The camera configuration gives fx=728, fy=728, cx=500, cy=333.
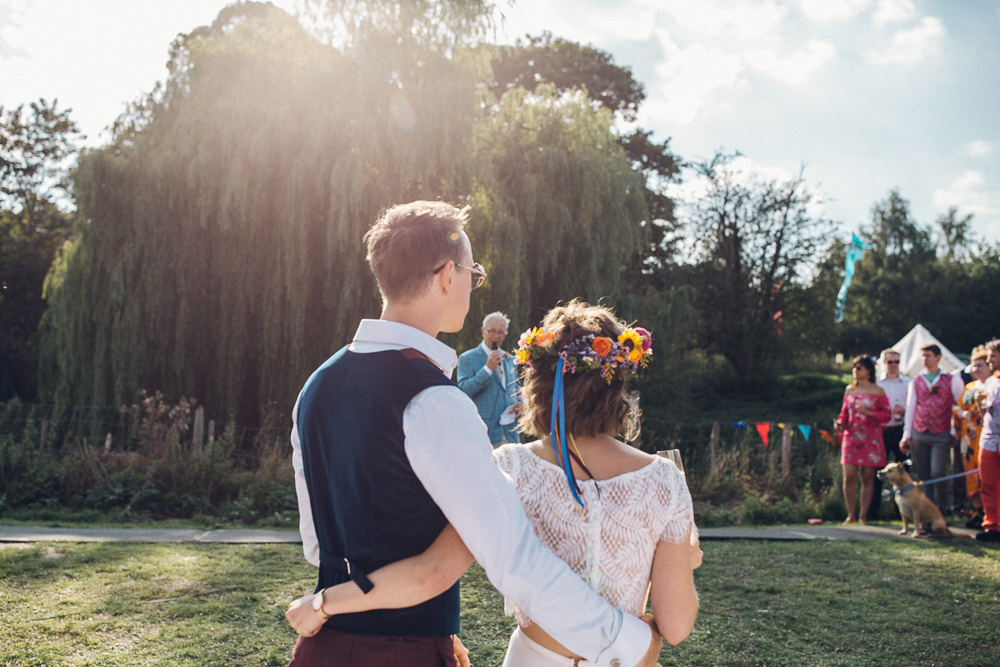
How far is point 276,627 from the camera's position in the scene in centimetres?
419

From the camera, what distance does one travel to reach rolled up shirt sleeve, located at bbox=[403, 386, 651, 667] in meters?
1.32

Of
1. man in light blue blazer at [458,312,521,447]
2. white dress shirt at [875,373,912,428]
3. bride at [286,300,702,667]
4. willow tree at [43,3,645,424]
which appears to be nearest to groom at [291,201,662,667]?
bride at [286,300,702,667]

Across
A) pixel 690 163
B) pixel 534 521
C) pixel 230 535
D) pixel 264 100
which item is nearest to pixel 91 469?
pixel 230 535

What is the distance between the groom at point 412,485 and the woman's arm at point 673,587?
0.26 m

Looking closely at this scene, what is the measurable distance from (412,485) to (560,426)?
532mm

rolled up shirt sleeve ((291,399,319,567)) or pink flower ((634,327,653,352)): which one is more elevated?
pink flower ((634,327,653,352))

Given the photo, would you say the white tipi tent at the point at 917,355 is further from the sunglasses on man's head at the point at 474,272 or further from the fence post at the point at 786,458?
the sunglasses on man's head at the point at 474,272

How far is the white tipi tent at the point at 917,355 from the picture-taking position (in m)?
16.2

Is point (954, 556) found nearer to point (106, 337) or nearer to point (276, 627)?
point (276, 627)

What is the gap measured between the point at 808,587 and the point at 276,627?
369 centimetres

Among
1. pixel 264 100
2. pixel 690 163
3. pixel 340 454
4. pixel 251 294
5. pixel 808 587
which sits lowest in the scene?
pixel 808 587

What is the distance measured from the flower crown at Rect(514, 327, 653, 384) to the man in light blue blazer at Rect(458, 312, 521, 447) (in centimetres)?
400

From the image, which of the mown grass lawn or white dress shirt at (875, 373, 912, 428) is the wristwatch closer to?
the mown grass lawn

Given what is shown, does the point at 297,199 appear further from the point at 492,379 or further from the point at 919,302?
the point at 919,302
